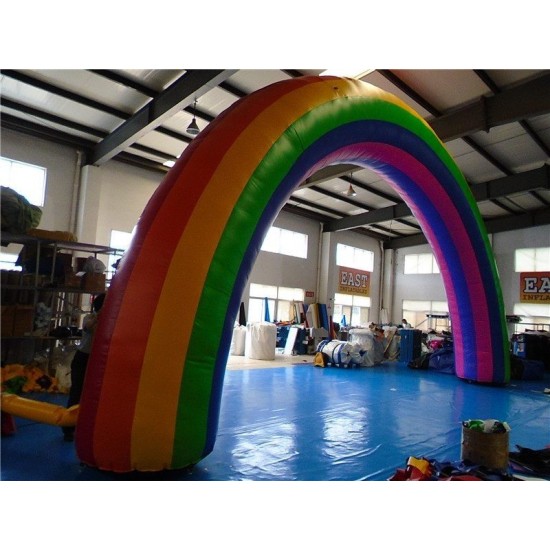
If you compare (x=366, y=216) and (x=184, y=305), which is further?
(x=366, y=216)

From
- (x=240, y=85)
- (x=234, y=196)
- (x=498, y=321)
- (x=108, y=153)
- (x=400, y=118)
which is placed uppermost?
(x=240, y=85)

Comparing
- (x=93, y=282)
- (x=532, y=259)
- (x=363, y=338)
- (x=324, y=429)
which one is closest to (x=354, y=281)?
(x=532, y=259)

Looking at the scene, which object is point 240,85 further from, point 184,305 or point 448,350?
point 448,350

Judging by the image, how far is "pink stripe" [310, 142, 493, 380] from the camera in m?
5.86

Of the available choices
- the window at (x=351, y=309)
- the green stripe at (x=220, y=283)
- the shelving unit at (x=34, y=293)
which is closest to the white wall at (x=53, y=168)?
the shelving unit at (x=34, y=293)

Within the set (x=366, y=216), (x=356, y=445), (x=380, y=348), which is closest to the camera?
(x=356, y=445)

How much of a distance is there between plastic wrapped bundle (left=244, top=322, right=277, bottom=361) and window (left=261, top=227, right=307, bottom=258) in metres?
4.22

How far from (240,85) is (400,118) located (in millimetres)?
3108

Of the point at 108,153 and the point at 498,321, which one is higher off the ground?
the point at 108,153

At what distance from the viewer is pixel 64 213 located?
870 centimetres

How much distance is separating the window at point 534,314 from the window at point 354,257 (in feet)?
18.4

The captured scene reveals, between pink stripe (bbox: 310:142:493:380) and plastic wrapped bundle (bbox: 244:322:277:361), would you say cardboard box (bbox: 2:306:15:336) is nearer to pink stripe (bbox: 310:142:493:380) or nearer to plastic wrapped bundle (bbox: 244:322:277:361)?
plastic wrapped bundle (bbox: 244:322:277:361)

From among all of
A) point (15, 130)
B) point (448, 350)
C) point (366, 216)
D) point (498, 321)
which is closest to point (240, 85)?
point (15, 130)

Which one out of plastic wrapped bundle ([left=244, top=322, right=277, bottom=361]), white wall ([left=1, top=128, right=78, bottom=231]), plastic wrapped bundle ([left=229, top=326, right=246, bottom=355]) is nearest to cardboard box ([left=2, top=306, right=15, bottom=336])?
white wall ([left=1, top=128, right=78, bottom=231])
